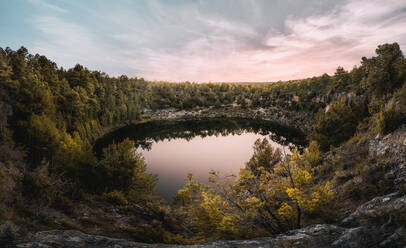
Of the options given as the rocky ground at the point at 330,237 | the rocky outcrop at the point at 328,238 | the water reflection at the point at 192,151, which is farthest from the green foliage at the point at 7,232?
the water reflection at the point at 192,151

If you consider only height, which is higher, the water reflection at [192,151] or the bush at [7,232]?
the bush at [7,232]

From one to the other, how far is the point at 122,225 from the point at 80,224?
2562 millimetres

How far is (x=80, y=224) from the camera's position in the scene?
12.3 m

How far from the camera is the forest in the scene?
1024 cm

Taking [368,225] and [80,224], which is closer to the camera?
[368,225]

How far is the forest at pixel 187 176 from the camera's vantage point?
403 inches

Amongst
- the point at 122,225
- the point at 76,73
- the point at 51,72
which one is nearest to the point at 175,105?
the point at 76,73

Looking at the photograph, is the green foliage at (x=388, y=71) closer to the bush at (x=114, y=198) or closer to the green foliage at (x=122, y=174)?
the green foliage at (x=122, y=174)

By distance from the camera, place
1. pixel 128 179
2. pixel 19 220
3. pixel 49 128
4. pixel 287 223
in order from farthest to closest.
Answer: pixel 49 128, pixel 128 179, pixel 287 223, pixel 19 220

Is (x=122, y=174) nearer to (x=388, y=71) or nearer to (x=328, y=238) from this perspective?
(x=328, y=238)

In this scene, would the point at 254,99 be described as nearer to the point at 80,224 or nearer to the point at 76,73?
the point at 76,73

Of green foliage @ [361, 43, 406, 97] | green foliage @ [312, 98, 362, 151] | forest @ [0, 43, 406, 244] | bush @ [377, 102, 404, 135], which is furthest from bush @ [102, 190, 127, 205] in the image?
green foliage @ [361, 43, 406, 97]

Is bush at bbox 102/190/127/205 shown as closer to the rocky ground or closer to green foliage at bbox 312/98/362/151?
the rocky ground

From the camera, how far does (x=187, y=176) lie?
737 inches
